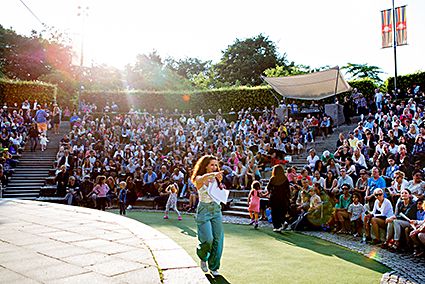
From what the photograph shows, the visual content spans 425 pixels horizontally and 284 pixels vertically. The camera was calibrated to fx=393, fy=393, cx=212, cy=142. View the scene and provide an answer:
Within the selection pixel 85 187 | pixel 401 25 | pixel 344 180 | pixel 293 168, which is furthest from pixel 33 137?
pixel 401 25

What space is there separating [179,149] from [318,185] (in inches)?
340

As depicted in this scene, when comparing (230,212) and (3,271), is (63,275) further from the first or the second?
(230,212)

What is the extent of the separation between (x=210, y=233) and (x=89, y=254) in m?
1.41

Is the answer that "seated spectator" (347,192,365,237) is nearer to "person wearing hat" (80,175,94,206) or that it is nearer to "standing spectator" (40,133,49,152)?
"person wearing hat" (80,175,94,206)

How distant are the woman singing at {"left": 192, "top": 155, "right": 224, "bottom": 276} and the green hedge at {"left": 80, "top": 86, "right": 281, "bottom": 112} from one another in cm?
2337

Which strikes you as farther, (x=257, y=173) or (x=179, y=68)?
(x=179, y=68)

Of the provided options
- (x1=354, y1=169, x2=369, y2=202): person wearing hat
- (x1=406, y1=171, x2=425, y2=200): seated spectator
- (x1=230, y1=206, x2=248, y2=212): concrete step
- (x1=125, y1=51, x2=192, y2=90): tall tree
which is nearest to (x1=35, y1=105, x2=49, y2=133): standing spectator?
(x1=230, y1=206, x2=248, y2=212): concrete step

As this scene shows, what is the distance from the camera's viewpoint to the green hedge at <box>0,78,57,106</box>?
87.5 feet

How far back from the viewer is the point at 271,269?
17.8 ft

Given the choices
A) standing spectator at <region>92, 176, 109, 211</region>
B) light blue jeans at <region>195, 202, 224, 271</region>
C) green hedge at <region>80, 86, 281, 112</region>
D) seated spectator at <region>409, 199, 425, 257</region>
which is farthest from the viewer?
green hedge at <region>80, 86, 281, 112</region>

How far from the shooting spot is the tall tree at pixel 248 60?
42156mm

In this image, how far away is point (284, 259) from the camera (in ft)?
20.0

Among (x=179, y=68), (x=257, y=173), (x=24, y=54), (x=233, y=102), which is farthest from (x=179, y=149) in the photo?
(x=179, y=68)

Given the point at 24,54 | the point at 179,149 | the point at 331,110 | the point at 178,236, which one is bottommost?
the point at 178,236
